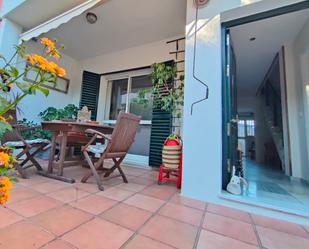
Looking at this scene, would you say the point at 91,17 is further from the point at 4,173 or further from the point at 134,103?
the point at 4,173

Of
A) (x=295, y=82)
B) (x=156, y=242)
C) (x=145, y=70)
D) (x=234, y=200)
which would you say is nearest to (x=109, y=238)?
(x=156, y=242)

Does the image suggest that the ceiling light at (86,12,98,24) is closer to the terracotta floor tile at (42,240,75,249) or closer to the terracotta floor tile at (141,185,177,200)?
the terracotta floor tile at (141,185,177,200)

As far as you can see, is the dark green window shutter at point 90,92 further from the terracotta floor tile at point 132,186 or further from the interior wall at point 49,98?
the terracotta floor tile at point 132,186

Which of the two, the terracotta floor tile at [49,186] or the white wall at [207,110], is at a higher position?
the white wall at [207,110]

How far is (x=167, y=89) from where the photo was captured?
3041 mm

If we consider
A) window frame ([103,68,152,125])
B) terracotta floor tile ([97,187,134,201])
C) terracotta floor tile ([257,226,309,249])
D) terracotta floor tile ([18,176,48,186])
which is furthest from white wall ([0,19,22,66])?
terracotta floor tile ([257,226,309,249])

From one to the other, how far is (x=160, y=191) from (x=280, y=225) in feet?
3.81

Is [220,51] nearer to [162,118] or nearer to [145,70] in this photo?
[162,118]

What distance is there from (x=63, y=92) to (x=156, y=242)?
4524 millimetres

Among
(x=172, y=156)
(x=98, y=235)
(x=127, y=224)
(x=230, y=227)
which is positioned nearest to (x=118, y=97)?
(x=172, y=156)

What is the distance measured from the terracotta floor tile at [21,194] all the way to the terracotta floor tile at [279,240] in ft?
6.42

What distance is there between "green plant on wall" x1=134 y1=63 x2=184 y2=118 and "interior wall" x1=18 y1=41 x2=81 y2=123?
247 centimetres

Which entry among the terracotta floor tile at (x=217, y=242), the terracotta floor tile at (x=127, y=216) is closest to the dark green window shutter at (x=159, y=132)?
the terracotta floor tile at (x=127, y=216)

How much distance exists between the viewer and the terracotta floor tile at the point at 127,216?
122 cm
